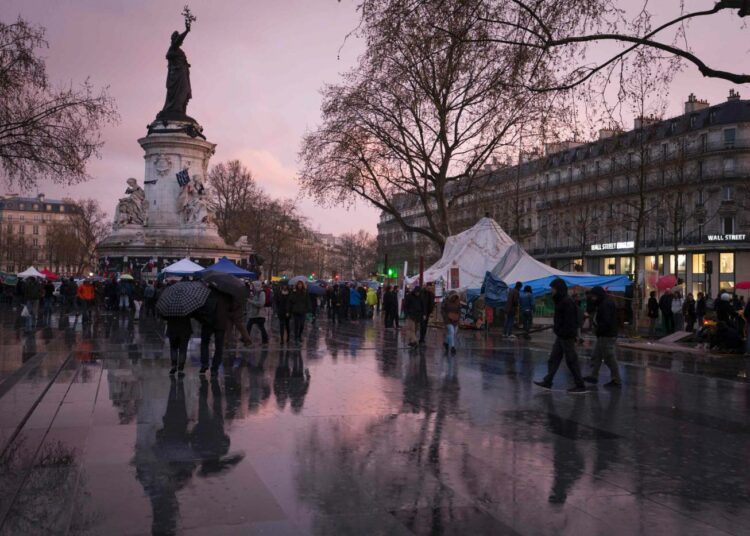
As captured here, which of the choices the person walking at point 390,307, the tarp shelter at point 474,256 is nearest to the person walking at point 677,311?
the tarp shelter at point 474,256

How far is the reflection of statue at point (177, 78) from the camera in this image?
4275 centimetres

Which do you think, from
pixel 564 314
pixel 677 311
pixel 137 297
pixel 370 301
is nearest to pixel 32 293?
pixel 137 297

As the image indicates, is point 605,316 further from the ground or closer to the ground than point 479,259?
closer to the ground

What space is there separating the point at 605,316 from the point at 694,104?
175ft

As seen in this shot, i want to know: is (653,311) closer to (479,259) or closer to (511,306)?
(511,306)

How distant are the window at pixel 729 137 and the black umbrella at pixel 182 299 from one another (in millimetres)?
50792

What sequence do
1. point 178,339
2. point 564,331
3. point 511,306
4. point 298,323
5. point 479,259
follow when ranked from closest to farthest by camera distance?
point 564,331 → point 178,339 → point 298,323 → point 511,306 → point 479,259

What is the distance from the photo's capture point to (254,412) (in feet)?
27.8

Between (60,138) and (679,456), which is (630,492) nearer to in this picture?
(679,456)

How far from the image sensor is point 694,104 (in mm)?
57906

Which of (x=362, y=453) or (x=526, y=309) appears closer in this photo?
(x=362, y=453)

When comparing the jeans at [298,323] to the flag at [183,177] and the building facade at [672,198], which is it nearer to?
the flag at [183,177]

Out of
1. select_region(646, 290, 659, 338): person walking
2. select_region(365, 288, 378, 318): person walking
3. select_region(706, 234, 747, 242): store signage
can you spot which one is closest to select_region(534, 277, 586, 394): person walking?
select_region(646, 290, 659, 338): person walking

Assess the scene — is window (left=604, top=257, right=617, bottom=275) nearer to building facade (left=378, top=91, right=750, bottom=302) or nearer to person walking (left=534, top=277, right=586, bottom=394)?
building facade (left=378, top=91, right=750, bottom=302)
